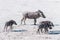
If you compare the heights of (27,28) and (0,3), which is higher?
(0,3)

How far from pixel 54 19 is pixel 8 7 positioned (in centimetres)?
378

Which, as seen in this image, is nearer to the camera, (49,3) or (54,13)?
(54,13)

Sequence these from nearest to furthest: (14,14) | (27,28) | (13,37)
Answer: (13,37), (27,28), (14,14)

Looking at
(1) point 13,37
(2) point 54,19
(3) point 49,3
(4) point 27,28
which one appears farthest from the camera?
(3) point 49,3

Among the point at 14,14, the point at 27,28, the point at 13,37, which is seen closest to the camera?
the point at 13,37

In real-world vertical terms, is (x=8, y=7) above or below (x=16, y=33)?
above

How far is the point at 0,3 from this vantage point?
59.1 feet

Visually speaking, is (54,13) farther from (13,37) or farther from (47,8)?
(13,37)

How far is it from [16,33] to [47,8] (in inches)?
220

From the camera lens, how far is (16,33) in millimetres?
10938

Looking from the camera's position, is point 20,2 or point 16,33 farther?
point 20,2

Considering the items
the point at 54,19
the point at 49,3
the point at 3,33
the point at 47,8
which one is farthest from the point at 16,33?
the point at 49,3

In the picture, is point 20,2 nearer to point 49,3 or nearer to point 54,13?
point 49,3

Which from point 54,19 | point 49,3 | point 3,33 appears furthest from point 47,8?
point 3,33
